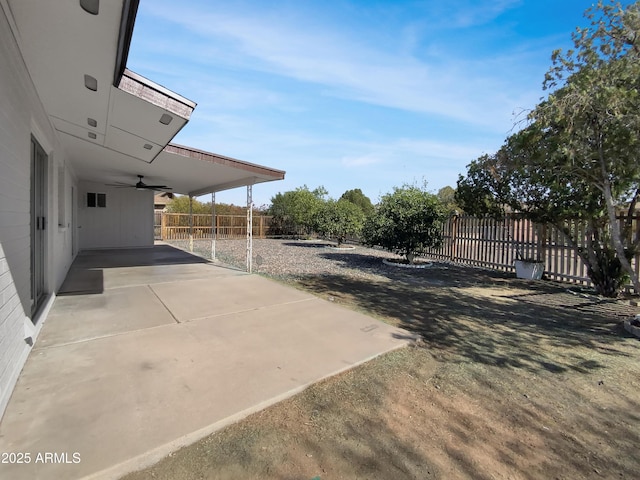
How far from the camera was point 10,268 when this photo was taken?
2.70m

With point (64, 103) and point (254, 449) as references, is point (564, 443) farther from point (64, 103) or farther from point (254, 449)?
point (64, 103)

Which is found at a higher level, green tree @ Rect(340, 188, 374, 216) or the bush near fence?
green tree @ Rect(340, 188, 374, 216)

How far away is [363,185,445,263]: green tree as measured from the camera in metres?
10.4

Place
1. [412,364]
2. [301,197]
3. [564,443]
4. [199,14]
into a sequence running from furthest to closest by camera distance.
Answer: [301,197]
[199,14]
[412,364]
[564,443]

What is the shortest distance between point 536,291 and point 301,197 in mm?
16712

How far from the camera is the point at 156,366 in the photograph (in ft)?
9.93

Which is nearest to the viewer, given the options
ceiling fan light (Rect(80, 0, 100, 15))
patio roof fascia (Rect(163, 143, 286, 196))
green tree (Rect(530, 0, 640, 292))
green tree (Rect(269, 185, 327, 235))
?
ceiling fan light (Rect(80, 0, 100, 15))

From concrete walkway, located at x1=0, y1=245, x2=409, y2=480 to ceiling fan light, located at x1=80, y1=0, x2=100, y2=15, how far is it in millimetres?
2742

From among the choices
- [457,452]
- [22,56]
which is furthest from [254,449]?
[22,56]

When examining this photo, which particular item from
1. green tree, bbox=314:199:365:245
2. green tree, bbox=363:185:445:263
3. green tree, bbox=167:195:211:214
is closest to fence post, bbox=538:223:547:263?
green tree, bbox=363:185:445:263

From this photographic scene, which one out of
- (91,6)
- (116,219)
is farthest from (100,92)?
(116,219)

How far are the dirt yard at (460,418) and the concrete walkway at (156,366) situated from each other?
0.21 metres

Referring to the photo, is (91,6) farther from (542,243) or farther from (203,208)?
(203,208)

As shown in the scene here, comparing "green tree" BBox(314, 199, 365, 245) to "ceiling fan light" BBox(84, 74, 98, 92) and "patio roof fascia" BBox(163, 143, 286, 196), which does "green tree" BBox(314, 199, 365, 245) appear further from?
"ceiling fan light" BBox(84, 74, 98, 92)
